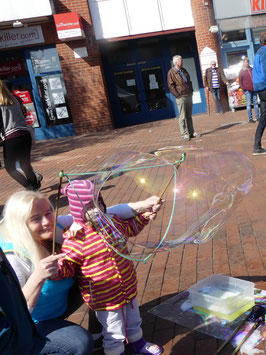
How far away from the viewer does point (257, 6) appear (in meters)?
16.0

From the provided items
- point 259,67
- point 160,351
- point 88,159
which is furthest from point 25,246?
point 88,159

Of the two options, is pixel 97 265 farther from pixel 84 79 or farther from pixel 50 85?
pixel 50 85

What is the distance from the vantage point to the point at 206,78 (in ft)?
48.5

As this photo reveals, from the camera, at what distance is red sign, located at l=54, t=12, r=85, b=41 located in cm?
1410

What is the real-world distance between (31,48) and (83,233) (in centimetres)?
1380

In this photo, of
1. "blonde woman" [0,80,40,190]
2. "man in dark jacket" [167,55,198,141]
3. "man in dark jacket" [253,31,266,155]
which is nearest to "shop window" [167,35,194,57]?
"man in dark jacket" [167,55,198,141]

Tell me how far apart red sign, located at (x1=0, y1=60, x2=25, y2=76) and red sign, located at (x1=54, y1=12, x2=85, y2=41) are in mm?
2078

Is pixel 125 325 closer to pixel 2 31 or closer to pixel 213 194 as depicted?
pixel 213 194

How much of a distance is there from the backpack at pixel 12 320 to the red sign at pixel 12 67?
47.9 ft

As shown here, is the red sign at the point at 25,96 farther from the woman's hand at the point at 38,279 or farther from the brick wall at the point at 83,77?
the woman's hand at the point at 38,279

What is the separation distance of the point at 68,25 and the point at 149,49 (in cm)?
328

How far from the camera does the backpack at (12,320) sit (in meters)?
1.76

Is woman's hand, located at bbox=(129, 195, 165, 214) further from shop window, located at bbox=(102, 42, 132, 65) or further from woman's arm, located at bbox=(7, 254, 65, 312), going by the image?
shop window, located at bbox=(102, 42, 132, 65)

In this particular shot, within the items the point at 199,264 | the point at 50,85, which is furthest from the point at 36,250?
the point at 50,85
